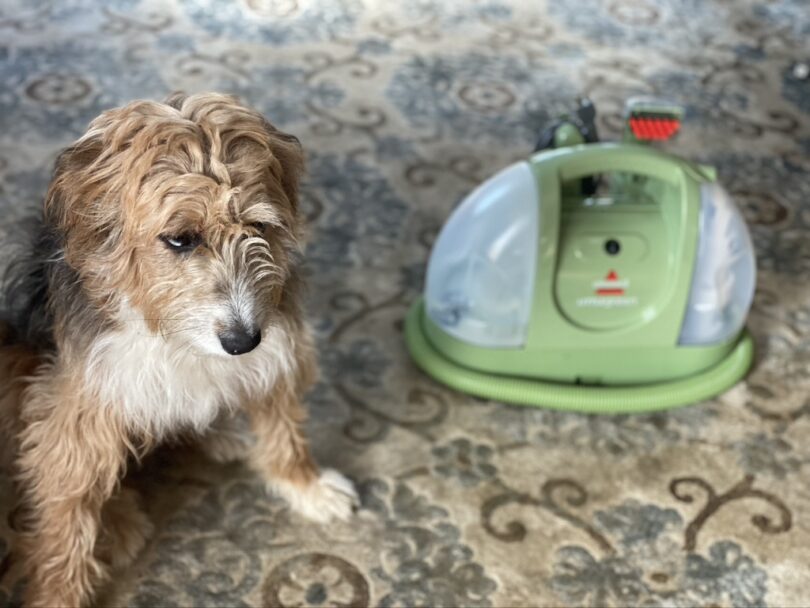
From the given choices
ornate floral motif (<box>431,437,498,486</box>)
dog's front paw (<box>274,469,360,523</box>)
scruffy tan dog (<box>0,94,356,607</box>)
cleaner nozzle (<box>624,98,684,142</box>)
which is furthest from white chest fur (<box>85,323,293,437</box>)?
cleaner nozzle (<box>624,98,684,142</box>)

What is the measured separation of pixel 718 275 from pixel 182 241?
1081mm

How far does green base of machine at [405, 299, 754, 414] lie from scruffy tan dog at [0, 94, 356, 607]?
42 centimetres

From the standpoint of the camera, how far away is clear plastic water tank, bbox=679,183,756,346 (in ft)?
5.75

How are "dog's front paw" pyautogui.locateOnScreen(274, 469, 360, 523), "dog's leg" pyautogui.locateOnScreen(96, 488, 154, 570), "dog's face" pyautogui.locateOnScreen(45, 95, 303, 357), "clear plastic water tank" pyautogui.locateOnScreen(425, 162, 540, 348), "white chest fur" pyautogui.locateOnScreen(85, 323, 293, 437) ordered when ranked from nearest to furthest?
"dog's face" pyautogui.locateOnScreen(45, 95, 303, 357) → "white chest fur" pyautogui.locateOnScreen(85, 323, 293, 437) → "dog's leg" pyautogui.locateOnScreen(96, 488, 154, 570) → "dog's front paw" pyautogui.locateOnScreen(274, 469, 360, 523) → "clear plastic water tank" pyautogui.locateOnScreen(425, 162, 540, 348)

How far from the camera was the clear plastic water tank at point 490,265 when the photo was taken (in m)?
1.72

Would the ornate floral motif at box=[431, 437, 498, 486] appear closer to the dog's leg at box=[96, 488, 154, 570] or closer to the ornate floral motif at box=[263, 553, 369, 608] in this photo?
the ornate floral motif at box=[263, 553, 369, 608]

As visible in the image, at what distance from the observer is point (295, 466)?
160 centimetres

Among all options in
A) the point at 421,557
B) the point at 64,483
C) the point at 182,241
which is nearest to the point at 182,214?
the point at 182,241

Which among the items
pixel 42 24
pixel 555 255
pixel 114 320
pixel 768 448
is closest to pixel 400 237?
pixel 555 255

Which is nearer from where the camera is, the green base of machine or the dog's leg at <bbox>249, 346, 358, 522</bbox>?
the dog's leg at <bbox>249, 346, 358, 522</bbox>

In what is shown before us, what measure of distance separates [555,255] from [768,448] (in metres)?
0.56

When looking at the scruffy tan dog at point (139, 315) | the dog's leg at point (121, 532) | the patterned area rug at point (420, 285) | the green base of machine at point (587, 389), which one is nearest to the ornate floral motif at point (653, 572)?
the patterned area rug at point (420, 285)

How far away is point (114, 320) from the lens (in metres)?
1.23

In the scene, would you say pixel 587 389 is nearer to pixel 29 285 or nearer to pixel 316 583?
pixel 316 583
